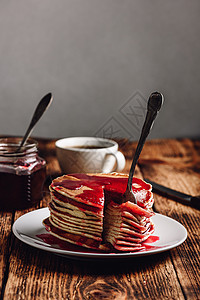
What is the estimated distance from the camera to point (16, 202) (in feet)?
4.09

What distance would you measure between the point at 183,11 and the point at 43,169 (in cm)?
175

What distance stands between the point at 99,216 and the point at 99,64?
1.90 meters

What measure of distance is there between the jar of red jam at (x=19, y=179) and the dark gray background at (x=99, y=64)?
1297 millimetres

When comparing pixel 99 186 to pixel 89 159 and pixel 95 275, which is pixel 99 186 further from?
pixel 89 159

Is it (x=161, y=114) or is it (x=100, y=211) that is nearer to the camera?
(x=100, y=211)

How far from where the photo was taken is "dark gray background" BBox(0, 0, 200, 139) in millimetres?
2600

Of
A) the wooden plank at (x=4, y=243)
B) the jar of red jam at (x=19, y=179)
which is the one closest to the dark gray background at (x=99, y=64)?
the jar of red jam at (x=19, y=179)

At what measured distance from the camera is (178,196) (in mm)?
1396

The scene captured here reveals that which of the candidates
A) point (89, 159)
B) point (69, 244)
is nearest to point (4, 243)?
point (69, 244)

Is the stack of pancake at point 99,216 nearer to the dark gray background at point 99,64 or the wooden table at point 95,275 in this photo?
the wooden table at point 95,275

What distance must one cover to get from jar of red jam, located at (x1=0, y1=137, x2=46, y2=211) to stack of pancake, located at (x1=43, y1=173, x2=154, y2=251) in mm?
273

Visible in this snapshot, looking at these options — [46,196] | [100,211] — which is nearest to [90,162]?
[46,196]

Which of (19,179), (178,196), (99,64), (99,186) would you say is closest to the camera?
(99,186)

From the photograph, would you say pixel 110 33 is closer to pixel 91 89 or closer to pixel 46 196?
pixel 91 89
